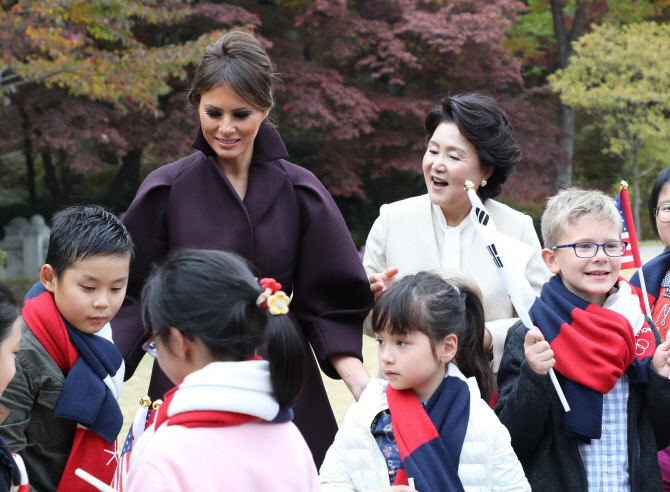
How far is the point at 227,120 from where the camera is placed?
7.57 feet

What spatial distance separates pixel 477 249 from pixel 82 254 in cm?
141

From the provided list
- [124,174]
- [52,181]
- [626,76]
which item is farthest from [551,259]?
[52,181]

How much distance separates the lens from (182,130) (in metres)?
10.7

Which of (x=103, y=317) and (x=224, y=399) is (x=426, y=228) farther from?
(x=224, y=399)

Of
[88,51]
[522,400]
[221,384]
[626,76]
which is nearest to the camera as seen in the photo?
[221,384]

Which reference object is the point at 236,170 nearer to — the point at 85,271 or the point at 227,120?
the point at 227,120

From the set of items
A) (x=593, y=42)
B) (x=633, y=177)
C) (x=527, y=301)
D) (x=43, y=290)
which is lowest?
(x=633, y=177)

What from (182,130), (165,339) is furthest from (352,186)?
(165,339)

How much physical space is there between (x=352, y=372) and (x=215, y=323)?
0.98m

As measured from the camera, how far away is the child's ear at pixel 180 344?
1523 mm

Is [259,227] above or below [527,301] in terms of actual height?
above

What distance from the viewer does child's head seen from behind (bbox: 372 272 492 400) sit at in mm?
2105

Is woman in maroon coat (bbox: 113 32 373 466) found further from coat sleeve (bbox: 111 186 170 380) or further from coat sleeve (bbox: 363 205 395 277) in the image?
coat sleeve (bbox: 363 205 395 277)

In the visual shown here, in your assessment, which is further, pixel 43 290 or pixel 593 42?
pixel 593 42
